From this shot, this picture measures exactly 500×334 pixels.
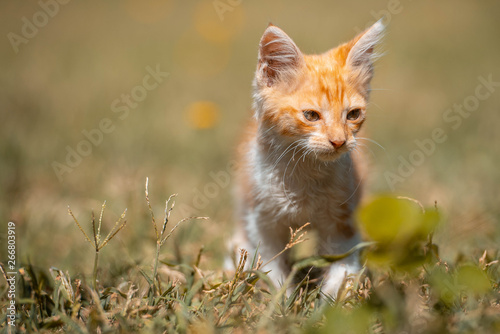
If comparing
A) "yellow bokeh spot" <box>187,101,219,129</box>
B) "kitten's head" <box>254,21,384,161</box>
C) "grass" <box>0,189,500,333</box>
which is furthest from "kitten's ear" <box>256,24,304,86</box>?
"yellow bokeh spot" <box>187,101,219,129</box>

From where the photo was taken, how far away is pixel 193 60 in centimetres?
529

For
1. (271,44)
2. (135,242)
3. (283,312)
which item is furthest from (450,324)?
(135,242)

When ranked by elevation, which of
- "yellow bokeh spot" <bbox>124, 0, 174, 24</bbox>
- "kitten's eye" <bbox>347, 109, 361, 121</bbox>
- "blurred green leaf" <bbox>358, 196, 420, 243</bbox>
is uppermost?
"yellow bokeh spot" <bbox>124, 0, 174, 24</bbox>

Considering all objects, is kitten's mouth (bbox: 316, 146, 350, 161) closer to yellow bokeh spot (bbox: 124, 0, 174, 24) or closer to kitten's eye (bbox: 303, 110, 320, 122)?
kitten's eye (bbox: 303, 110, 320, 122)

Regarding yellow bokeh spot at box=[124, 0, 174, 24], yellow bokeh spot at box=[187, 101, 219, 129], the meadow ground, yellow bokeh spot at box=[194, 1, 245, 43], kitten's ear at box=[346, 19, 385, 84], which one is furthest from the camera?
yellow bokeh spot at box=[124, 0, 174, 24]

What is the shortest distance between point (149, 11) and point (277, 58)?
5.37 meters

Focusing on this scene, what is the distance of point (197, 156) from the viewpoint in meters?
3.58

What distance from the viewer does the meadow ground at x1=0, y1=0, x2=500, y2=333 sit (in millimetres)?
1527

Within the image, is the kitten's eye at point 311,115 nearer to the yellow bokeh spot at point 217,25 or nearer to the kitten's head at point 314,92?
the kitten's head at point 314,92

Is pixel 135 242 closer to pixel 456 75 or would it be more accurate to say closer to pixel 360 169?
pixel 360 169

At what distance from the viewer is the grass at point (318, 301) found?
1.32 metres

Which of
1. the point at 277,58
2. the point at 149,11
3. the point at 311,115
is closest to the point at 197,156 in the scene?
the point at 277,58

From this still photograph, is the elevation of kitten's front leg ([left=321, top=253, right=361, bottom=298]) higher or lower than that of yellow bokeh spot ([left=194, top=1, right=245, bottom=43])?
lower

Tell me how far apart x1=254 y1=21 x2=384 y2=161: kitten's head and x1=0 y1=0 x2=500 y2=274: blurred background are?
194mm
